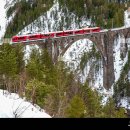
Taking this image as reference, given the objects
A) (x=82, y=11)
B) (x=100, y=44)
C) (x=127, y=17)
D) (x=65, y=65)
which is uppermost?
(x=82, y=11)

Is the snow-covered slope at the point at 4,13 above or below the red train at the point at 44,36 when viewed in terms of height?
above

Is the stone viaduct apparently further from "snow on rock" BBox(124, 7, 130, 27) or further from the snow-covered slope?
the snow-covered slope

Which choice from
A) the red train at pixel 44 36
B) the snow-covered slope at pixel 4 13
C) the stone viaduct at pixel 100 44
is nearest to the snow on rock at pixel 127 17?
the stone viaduct at pixel 100 44

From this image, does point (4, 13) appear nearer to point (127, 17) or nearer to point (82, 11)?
point (82, 11)

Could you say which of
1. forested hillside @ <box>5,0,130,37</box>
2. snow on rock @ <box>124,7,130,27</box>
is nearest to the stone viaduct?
forested hillside @ <box>5,0,130,37</box>

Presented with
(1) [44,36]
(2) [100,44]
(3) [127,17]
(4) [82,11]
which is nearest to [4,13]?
(4) [82,11]

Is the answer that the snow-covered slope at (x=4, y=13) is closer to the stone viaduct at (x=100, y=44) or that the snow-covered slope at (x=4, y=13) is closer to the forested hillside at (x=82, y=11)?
the forested hillside at (x=82, y=11)

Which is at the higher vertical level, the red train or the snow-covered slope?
the snow-covered slope

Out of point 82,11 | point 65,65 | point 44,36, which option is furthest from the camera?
point 82,11

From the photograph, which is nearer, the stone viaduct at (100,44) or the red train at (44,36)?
the red train at (44,36)

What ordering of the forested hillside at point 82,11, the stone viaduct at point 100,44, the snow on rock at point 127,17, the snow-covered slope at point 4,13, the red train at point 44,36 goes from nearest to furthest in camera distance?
the red train at point 44,36 → the stone viaduct at point 100,44 → the forested hillside at point 82,11 → the snow on rock at point 127,17 → the snow-covered slope at point 4,13

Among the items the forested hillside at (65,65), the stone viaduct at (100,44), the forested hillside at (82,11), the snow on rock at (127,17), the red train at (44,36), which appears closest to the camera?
the forested hillside at (65,65)
